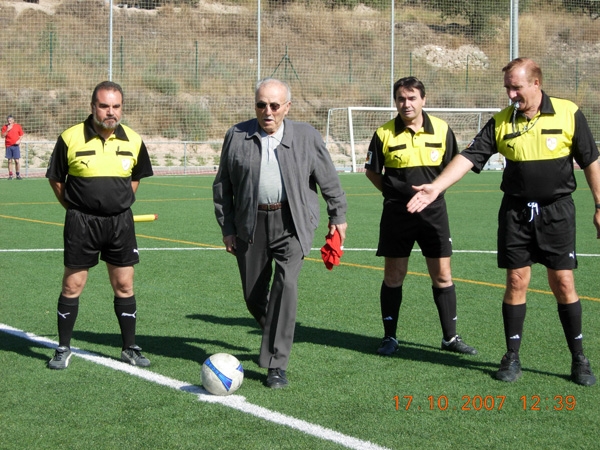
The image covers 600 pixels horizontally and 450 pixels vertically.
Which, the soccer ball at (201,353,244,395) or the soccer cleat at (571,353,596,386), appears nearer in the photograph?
the soccer ball at (201,353,244,395)

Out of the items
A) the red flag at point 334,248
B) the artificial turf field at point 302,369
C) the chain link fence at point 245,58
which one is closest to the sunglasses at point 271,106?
the red flag at point 334,248

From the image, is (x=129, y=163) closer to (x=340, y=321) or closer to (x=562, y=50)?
(x=340, y=321)

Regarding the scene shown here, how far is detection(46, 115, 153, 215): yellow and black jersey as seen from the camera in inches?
233

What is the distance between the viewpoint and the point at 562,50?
138 ft

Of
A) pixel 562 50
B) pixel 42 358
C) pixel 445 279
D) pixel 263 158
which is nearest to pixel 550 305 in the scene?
pixel 445 279

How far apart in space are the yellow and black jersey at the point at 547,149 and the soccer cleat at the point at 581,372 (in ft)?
3.47

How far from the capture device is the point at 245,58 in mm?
36969

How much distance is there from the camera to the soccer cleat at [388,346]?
6.39 m

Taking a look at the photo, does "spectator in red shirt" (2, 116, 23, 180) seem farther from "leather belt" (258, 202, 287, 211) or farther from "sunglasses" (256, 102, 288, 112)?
"sunglasses" (256, 102, 288, 112)

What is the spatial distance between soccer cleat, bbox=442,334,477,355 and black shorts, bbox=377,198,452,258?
2.09 feet

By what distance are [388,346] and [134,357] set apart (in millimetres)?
1855

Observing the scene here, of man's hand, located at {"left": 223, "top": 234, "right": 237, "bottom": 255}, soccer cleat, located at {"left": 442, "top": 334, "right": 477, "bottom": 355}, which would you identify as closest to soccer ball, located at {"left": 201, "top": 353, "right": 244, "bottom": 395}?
man's hand, located at {"left": 223, "top": 234, "right": 237, "bottom": 255}

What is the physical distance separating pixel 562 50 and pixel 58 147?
1565 inches

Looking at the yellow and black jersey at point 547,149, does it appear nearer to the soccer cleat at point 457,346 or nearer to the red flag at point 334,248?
the red flag at point 334,248
